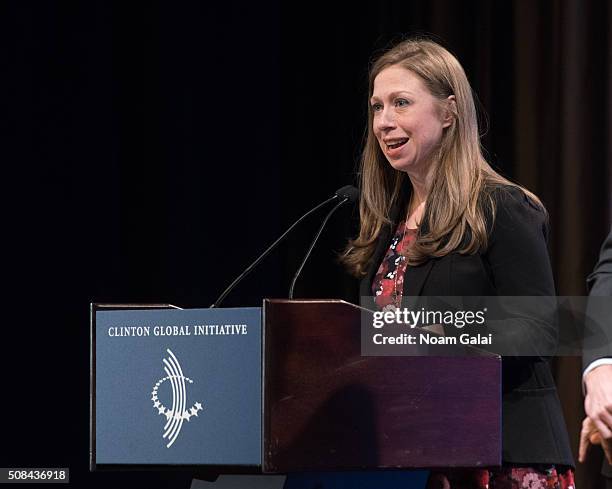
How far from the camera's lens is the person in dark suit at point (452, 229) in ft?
6.80

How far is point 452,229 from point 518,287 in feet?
0.65

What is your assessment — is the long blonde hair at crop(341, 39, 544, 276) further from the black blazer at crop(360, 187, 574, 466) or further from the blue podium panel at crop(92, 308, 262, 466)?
the blue podium panel at crop(92, 308, 262, 466)

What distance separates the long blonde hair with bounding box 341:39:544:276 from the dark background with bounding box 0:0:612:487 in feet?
3.68

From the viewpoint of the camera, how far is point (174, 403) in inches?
69.4

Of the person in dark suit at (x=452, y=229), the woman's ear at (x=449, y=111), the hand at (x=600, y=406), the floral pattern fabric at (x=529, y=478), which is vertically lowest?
the floral pattern fabric at (x=529, y=478)

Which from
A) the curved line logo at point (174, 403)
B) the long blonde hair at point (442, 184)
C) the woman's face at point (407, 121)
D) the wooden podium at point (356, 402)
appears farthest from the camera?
the woman's face at point (407, 121)

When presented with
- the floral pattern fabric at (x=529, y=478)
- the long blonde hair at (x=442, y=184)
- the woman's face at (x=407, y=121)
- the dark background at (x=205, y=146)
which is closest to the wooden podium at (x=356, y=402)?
the floral pattern fabric at (x=529, y=478)

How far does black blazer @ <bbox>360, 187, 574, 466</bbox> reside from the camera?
6.79ft

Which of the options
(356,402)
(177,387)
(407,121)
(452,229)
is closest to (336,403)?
(356,402)

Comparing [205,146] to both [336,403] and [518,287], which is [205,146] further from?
[336,403]

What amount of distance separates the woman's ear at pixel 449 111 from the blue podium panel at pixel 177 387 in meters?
0.87

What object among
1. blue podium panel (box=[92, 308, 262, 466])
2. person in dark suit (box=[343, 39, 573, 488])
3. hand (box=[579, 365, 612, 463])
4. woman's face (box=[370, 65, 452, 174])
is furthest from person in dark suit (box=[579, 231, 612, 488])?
woman's face (box=[370, 65, 452, 174])

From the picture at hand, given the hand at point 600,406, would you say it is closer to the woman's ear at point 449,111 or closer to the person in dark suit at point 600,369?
the person in dark suit at point 600,369

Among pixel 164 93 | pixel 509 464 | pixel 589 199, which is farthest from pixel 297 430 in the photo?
pixel 164 93
